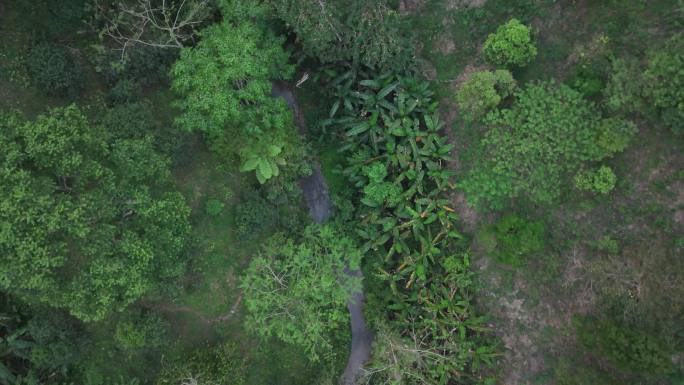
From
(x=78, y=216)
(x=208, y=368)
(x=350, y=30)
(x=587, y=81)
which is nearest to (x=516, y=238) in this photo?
(x=587, y=81)

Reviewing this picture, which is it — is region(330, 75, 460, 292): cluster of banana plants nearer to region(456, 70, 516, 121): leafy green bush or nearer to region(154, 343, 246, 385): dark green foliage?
region(456, 70, 516, 121): leafy green bush

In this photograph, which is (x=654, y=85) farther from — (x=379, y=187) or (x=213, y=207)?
(x=213, y=207)

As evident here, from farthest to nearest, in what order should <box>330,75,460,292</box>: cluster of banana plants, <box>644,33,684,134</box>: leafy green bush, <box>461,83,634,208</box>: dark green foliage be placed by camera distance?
<box>330,75,460,292</box>: cluster of banana plants → <box>461,83,634,208</box>: dark green foliage → <box>644,33,684,134</box>: leafy green bush

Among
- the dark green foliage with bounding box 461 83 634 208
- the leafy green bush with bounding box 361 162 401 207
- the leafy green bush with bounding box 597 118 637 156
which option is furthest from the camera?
the leafy green bush with bounding box 361 162 401 207

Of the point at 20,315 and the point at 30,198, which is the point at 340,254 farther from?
the point at 20,315

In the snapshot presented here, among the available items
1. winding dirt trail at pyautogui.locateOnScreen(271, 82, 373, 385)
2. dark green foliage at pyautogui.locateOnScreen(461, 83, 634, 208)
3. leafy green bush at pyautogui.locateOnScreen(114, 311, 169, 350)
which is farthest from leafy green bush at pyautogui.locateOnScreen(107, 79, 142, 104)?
dark green foliage at pyautogui.locateOnScreen(461, 83, 634, 208)

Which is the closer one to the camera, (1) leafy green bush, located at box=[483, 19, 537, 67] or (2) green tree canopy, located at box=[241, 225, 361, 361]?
(1) leafy green bush, located at box=[483, 19, 537, 67]

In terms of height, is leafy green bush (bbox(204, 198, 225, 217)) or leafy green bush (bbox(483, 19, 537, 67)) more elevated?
leafy green bush (bbox(483, 19, 537, 67))
